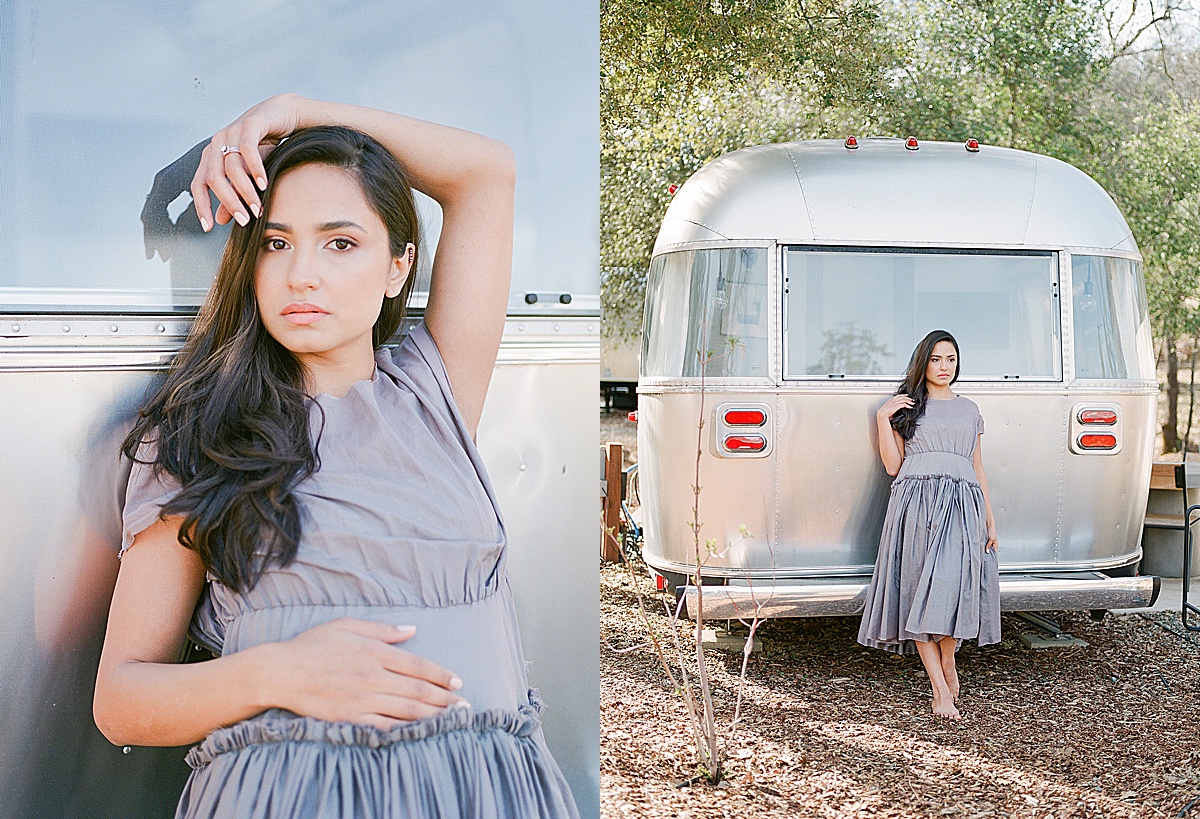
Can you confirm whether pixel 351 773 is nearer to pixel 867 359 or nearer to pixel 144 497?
pixel 144 497

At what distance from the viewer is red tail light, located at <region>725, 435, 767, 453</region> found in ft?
18.5

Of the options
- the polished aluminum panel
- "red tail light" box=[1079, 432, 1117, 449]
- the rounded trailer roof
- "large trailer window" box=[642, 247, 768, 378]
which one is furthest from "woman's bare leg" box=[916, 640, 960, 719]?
the rounded trailer roof

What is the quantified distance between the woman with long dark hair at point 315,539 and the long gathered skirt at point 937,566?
13.1ft

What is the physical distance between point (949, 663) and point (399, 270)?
460cm

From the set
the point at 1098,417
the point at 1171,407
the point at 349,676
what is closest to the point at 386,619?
the point at 349,676

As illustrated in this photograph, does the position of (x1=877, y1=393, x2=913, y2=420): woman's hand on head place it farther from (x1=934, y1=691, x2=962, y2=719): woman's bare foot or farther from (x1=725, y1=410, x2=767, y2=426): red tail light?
(x1=934, y1=691, x2=962, y2=719): woman's bare foot

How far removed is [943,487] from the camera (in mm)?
5398

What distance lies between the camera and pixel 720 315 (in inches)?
227

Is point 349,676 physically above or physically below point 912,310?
below

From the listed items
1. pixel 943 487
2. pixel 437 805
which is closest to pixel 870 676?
pixel 943 487

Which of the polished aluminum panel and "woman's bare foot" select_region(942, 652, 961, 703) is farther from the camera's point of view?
the polished aluminum panel

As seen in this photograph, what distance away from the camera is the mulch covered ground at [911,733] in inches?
173

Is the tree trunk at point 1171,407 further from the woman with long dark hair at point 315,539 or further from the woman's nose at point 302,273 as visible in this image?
the woman's nose at point 302,273

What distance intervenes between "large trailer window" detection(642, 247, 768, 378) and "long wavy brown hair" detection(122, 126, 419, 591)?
396 cm
